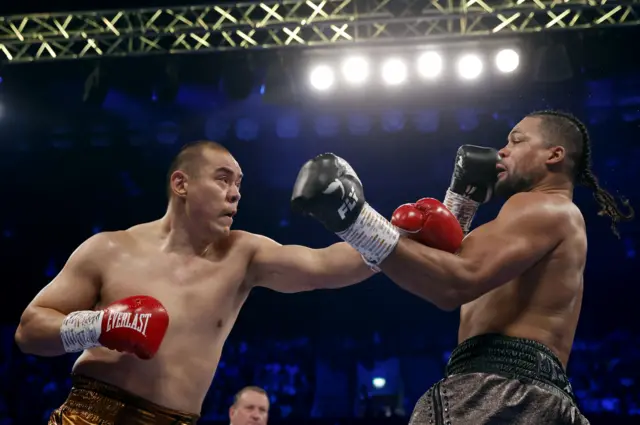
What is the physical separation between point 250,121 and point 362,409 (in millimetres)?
2873

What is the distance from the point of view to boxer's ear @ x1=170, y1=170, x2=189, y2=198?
263 centimetres

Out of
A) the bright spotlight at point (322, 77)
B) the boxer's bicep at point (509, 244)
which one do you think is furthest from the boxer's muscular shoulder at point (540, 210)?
the bright spotlight at point (322, 77)

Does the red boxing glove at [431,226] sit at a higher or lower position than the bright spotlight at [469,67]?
lower

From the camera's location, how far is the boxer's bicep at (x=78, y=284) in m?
2.33

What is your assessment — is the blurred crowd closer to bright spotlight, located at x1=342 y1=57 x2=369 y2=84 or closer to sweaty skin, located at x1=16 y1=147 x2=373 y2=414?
bright spotlight, located at x1=342 y1=57 x2=369 y2=84

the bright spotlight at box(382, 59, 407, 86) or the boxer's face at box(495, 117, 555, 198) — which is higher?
the bright spotlight at box(382, 59, 407, 86)

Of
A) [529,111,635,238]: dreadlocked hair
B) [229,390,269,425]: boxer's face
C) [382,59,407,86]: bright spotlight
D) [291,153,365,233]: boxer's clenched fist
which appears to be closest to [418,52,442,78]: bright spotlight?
[382,59,407,86]: bright spotlight

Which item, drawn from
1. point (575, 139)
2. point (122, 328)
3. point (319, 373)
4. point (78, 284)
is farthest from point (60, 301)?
point (319, 373)

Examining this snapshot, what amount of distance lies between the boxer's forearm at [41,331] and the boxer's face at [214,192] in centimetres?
57

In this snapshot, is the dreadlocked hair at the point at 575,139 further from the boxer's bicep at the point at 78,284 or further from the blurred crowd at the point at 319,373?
the blurred crowd at the point at 319,373

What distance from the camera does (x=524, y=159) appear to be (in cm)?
209

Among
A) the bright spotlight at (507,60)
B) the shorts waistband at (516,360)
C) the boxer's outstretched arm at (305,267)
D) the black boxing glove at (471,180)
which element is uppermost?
the bright spotlight at (507,60)

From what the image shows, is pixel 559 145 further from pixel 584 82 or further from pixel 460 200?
pixel 584 82

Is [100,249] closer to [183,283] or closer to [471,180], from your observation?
[183,283]
